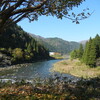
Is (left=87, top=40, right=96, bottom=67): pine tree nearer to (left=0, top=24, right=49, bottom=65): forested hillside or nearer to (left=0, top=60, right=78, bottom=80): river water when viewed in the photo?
(left=0, top=60, right=78, bottom=80): river water

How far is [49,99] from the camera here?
7977 mm

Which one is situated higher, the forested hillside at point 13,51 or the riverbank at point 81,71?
the forested hillside at point 13,51

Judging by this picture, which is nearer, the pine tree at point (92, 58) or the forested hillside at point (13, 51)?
the pine tree at point (92, 58)

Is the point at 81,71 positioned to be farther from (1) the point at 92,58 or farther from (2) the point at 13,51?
(2) the point at 13,51

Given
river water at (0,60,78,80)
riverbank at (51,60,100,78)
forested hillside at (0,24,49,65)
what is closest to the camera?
river water at (0,60,78,80)

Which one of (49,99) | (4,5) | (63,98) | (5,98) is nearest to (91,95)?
(63,98)

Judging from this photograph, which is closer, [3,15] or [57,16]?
[3,15]

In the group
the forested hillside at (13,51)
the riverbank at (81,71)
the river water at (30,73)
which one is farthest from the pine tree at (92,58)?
the forested hillside at (13,51)

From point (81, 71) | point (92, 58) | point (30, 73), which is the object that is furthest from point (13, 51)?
point (81, 71)

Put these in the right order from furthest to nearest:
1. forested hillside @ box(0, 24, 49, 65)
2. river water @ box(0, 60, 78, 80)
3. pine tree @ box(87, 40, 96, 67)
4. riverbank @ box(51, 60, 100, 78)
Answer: forested hillside @ box(0, 24, 49, 65), pine tree @ box(87, 40, 96, 67), riverbank @ box(51, 60, 100, 78), river water @ box(0, 60, 78, 80)

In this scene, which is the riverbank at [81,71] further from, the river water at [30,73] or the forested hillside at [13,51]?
the forested hillside at [13,51]

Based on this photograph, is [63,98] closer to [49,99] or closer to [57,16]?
[49,99]

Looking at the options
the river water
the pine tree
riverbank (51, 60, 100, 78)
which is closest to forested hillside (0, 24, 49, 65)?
the river water

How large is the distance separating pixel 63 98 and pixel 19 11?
4.36 meters
